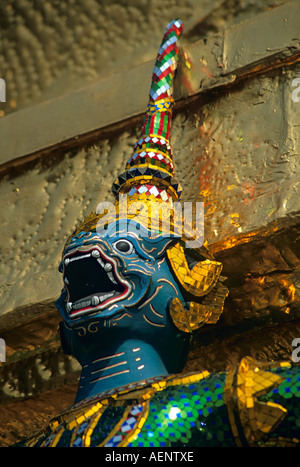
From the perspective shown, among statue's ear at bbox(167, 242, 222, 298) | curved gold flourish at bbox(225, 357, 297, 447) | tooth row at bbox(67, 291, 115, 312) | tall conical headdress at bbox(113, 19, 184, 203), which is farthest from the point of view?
tall conical headdress at bbox(113, 19, 184, 203)

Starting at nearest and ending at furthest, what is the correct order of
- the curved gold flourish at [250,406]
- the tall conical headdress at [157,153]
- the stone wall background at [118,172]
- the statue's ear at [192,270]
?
the curved gold flourish at [250,406] → the statue's ear at [192,270] → the tall conical headdress at [157,153] → the stone wall background at [118,172]

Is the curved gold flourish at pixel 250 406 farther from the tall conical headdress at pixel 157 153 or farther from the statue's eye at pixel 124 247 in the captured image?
the tall conical headdress at pixel 157 153

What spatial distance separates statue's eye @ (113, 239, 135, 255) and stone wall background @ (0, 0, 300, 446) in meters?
0.56

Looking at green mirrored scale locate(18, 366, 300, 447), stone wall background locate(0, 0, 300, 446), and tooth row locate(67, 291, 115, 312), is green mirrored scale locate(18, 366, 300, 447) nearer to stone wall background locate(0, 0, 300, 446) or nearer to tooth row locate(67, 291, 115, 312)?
tooth row locate(67, 291, 115, 312)

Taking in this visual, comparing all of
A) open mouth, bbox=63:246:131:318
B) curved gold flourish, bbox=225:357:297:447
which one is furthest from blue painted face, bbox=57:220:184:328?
curved gold flourish, bbox=225:357:297:447

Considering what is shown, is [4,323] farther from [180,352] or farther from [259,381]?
[259,381]

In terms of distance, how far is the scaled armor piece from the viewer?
2066 mm

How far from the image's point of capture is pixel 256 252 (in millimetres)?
2936

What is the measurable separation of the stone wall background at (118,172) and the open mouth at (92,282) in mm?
654

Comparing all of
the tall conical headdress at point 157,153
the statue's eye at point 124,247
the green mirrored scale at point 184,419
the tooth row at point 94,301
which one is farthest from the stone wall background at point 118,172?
the green mirrored scale at point 184,419

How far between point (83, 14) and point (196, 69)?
0.95 meters

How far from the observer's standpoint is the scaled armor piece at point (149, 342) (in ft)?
6.78

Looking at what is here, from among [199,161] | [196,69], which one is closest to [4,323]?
[199,161]

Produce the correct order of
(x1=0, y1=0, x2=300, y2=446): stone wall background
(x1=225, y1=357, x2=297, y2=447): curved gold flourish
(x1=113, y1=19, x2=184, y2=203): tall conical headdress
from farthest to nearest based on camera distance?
(x1=0, y1=0, x2=300, y2=446): stone wall background < (x1=113, y1=19, x2=184, y2=203): tall conical headdress < (x1=225, y1=357, x2=297, y2=447): curved gold flourish
